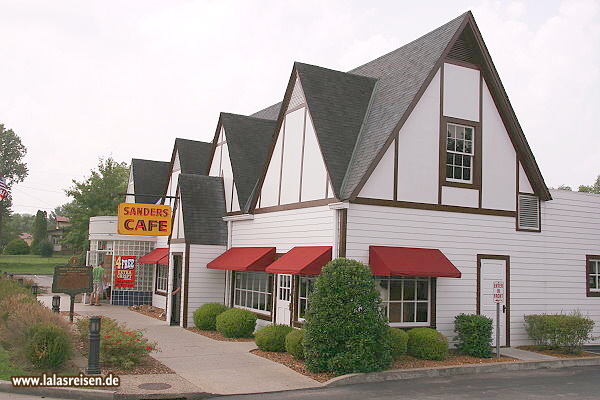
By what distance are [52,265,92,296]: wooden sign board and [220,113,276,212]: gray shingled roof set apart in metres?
5.72

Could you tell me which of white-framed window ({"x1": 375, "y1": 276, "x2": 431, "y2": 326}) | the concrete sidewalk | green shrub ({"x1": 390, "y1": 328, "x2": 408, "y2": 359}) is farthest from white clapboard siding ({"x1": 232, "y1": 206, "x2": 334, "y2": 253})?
the concrete sidewalk

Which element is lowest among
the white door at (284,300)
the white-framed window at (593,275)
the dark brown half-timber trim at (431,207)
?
the white door at (284,300)

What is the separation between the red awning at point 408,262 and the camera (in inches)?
571

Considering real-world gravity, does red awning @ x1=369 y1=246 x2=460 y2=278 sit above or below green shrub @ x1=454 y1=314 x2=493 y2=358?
above

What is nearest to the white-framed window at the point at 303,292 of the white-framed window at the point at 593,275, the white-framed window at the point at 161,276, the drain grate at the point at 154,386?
the drain grate at the point at 154,386

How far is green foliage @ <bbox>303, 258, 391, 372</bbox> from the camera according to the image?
12.9 m

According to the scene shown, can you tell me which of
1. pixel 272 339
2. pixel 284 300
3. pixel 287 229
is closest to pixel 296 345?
pixel 272 339

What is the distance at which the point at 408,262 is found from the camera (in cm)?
1493

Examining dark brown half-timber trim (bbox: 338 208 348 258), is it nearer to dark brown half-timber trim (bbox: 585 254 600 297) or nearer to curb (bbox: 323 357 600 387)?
curb (bbox: 323 357 600 387)

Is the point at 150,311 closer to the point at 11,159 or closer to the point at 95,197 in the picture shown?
the point at 95,197

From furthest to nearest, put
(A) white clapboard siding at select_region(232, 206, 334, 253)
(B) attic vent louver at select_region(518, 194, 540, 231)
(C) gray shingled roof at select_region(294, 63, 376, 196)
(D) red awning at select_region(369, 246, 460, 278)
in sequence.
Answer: (B) attic vent louver at select_region(518, 194, 540, 231)
(C) gray shingled roof at select_region(294, 63, 376, 196)
(A) white clapboard siding at select_region(232, 206, 334, 253)
(D) red awning at select_region(369, 246, 460, 278)

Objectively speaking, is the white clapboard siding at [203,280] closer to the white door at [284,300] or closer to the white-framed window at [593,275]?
the white door at [284,300]

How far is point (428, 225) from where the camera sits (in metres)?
16.1

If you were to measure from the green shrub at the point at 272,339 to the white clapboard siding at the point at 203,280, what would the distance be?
5909 mm
